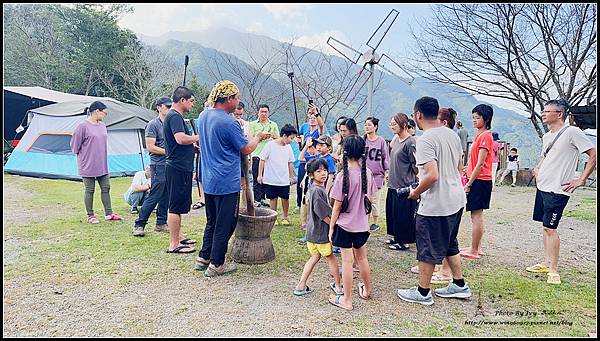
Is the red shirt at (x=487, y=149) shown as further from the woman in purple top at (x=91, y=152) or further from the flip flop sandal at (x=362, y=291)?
the woman in purple top at (x=91, y=152)

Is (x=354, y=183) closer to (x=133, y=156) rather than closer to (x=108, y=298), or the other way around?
(x=108, y=298)

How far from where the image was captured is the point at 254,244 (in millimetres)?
4039

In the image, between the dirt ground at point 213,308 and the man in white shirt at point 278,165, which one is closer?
the dirt ground at point 213,308

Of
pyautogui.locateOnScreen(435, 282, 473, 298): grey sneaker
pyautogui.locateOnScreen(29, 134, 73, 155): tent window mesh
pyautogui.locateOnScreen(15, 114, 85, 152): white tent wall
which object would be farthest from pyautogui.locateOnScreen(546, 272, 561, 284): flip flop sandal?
pyautogui.locateOnScreen(29, 134, 73, 155): tent window mesh

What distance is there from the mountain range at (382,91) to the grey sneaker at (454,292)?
280 cm

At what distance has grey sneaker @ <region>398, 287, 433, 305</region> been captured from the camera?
318 centimetres

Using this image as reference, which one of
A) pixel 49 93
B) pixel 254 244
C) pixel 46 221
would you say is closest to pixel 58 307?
pixel 254 244

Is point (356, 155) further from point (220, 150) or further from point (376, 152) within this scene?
point (376, 152)

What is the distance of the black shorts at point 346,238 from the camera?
3.10 meters

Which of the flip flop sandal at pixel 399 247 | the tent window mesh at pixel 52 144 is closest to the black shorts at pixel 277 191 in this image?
the flip flop sandal at pixel 399 247

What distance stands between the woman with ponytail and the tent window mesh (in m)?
8.95

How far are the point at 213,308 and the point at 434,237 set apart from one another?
178 centimetres

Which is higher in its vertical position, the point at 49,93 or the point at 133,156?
the point at 49,93

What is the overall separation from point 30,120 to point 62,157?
7.48ft
